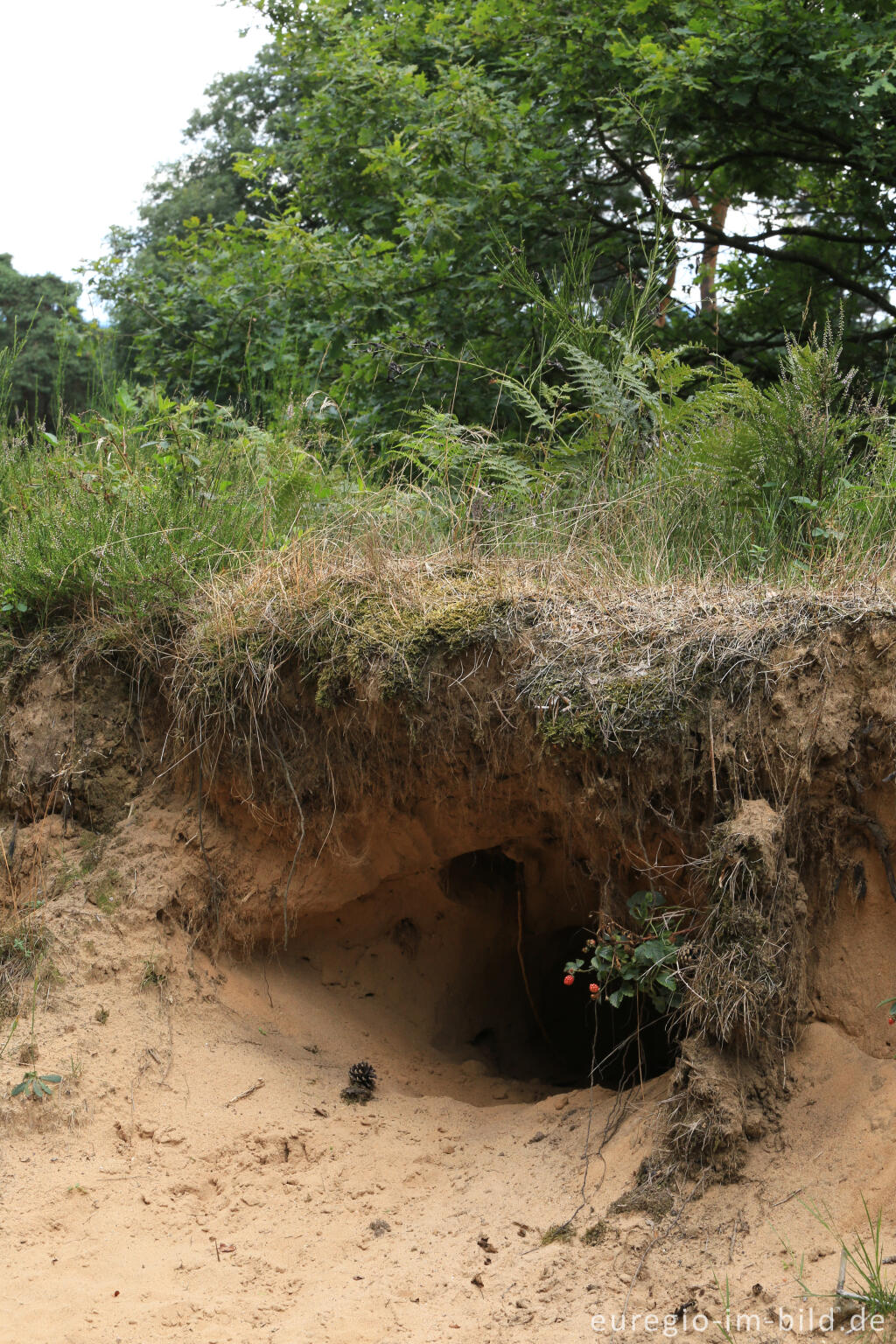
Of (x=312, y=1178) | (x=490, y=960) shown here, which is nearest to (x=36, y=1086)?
(x=312, y=1178)

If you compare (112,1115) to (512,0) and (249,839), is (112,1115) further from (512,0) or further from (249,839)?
(512,0)

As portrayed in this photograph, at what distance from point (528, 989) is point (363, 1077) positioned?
169 cm

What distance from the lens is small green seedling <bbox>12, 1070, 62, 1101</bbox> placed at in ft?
12.9

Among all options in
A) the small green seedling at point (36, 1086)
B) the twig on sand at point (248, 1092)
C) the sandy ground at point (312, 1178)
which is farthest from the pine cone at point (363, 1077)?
the small green seedling at point (36, 1086)

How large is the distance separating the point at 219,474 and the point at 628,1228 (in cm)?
421

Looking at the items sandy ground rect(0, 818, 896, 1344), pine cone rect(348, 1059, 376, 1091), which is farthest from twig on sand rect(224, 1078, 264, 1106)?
pine cone rect(348, 1059, 376, 1091)

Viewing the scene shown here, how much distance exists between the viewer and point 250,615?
4.61m

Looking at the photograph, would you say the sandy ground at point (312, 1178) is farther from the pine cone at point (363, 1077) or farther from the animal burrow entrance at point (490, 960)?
the animal burrow entrance at point (490, 960)

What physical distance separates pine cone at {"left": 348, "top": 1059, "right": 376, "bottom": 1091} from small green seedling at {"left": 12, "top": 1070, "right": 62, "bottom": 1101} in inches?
44.4

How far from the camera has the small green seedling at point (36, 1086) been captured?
3.93 meters

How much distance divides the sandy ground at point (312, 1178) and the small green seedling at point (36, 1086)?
0.04 metres

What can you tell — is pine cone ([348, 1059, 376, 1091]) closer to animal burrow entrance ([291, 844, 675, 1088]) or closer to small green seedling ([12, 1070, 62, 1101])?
animal burrow entrance ([291, 844, 675, 1088])

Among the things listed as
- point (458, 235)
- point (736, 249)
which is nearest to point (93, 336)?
point (458, 235)

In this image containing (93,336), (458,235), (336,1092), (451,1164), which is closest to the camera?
(451,1164)
